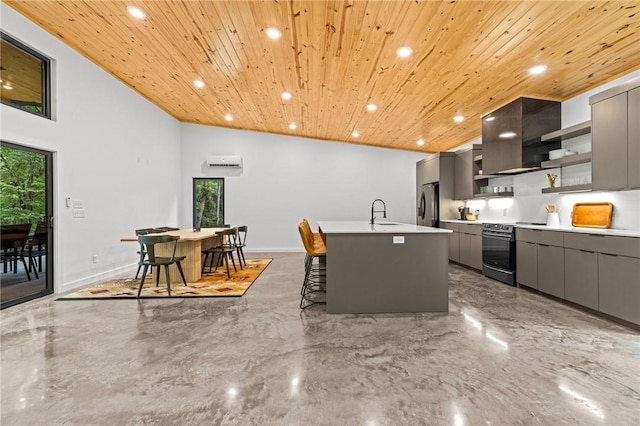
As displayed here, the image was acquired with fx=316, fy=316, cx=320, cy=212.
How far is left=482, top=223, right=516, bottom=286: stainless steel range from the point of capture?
455cm

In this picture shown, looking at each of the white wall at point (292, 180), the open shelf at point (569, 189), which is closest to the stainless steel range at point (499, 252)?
the open shelf at point (569, 189)

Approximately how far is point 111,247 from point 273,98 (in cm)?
381

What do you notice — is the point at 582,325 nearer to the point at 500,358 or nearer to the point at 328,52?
the point at 500,358

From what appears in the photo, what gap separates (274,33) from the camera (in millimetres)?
3445

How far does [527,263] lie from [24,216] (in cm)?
663

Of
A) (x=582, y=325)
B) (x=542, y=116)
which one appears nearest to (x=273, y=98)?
(x=542, y=116)

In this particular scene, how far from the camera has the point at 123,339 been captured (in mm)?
2730

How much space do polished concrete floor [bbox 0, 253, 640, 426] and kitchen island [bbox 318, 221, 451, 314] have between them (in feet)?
0.57

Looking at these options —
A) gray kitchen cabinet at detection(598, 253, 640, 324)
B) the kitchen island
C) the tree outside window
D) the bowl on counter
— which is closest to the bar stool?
the kitchen island

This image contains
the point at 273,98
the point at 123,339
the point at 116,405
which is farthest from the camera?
the point at 273,98

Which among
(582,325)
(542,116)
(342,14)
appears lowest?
(582,325)

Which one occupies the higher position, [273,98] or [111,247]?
[273,98]

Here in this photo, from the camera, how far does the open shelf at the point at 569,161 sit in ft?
12.5

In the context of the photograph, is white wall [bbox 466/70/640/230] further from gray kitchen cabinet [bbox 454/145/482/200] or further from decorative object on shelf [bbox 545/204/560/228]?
gray kitchen cabinet [bbox 454/145/482/200]
